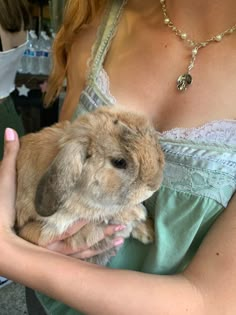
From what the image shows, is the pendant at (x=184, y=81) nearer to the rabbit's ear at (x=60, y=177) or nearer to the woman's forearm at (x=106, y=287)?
the rabbit's ear at (x=60, y=177)

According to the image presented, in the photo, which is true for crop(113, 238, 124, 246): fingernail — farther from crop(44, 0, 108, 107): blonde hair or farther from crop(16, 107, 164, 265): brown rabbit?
crop(44, 0, 108, 107): blonde hair

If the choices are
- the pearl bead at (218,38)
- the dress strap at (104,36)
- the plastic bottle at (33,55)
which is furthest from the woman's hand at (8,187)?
the plastic bottle at (33,55)

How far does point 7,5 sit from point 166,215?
1082 mm

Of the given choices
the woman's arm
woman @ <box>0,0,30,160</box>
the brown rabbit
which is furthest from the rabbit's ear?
woman @ <box>0,0,30,160</box>

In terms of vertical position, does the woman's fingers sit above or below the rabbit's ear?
below

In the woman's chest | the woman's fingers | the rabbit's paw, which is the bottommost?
the woman's fingers

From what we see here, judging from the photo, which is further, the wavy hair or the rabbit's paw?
the wavy hair

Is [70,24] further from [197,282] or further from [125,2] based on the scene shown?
[197,282]

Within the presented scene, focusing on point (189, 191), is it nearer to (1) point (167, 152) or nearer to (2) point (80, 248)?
(1) point (167, 152)

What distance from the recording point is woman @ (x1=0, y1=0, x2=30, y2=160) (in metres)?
1.56

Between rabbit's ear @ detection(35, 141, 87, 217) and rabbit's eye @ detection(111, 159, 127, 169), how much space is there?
0.05 meters

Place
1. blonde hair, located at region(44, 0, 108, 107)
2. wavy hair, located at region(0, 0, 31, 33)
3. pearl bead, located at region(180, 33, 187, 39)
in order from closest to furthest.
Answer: pearl bead, located at region(180, 33, 187, 39) < blonde hair, located at region(44, 0, 108, 107) < wavy hair, located at region(0, 0, 31, 33)

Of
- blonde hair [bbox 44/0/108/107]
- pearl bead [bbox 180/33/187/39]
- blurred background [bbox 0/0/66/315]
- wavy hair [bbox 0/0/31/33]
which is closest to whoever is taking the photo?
pearl bead [bbox 180/33/187/39]

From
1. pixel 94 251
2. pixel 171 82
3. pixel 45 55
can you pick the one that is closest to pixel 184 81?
pixel 171 82
